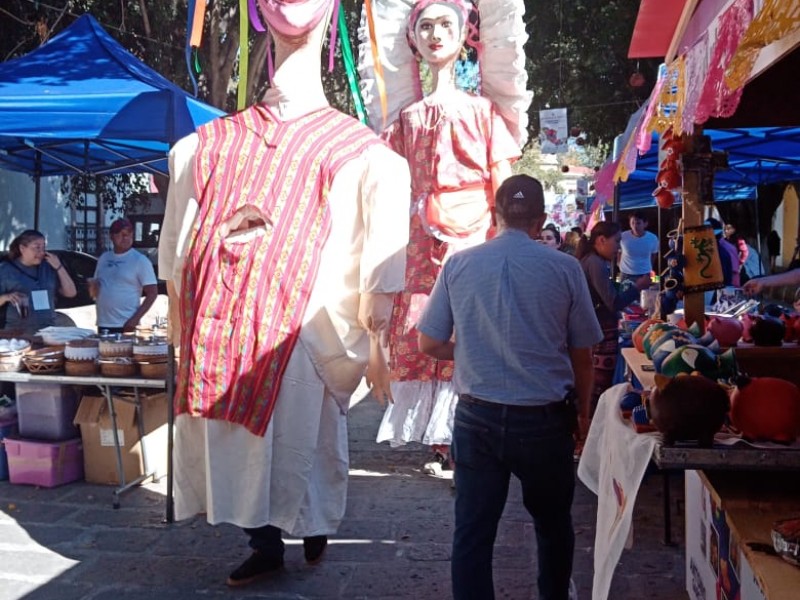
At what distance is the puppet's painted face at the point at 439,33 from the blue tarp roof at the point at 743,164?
5.23 ft

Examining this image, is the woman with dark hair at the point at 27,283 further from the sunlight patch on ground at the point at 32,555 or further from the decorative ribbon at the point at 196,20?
the decorative ribbon at the point at 196,20

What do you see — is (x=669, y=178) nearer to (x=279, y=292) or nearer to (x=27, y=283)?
(x=279, y=292)

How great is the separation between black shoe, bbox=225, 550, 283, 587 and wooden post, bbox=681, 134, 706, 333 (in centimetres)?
203

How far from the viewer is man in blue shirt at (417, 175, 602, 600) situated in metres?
2.74

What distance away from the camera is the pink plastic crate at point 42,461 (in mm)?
5039

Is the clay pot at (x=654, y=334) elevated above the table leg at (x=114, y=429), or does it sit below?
above

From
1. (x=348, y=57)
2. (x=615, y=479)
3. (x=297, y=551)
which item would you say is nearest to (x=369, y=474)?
(x=297, y=551)

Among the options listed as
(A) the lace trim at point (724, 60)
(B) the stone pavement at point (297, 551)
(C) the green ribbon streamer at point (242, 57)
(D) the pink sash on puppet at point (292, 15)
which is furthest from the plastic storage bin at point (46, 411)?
(A) the lace trim at point (724, 60)

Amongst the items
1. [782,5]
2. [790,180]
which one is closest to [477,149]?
[782,5]

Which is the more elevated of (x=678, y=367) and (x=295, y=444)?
(x=678, y=367)

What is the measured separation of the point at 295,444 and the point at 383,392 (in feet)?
1.48

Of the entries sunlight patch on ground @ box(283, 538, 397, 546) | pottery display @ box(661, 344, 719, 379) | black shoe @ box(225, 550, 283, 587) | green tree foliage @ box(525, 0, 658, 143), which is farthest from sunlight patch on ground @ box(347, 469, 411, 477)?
green tree foliage @ box(525, 0, 658, 143)

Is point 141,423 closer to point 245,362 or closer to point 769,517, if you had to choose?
point 245,362

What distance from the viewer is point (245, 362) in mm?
3375
